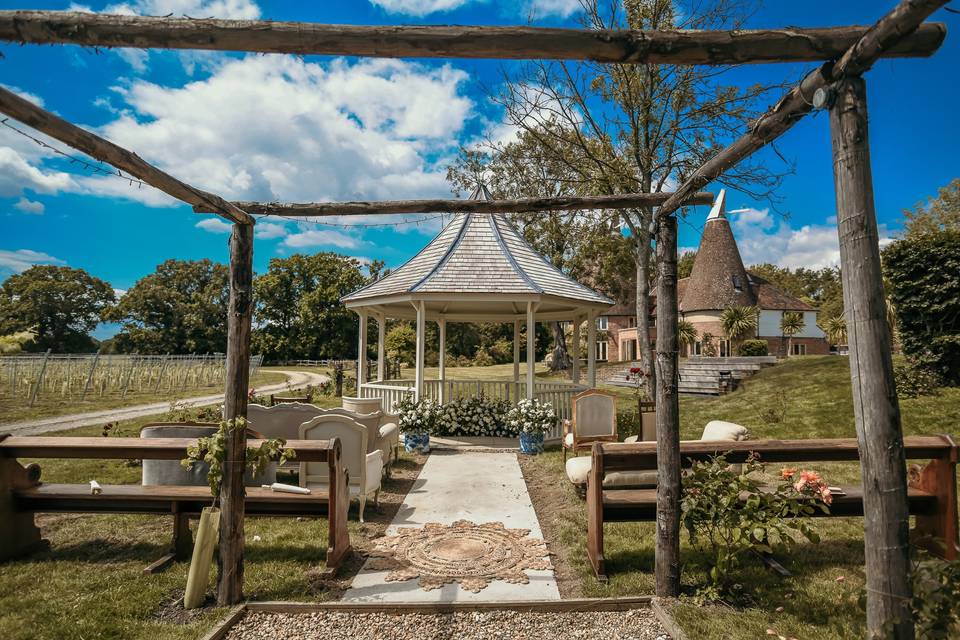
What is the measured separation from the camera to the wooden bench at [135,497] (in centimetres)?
443

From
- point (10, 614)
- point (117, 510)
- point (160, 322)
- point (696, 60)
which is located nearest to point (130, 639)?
point (10, 614)

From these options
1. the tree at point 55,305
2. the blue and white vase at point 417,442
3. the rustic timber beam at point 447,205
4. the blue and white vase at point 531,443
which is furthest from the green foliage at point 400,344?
the tree at point 55,305

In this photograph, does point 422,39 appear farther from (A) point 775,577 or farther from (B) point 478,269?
(B) point 478,269

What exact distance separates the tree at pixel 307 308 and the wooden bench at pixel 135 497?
43.3 metres

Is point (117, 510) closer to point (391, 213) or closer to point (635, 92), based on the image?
point (391, 213)

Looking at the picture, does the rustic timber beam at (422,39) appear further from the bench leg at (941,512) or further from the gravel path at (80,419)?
the gravel path at (80,419)

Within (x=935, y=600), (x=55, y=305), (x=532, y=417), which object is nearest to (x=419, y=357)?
(x=532, y=417)

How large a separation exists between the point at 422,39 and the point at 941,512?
569cm

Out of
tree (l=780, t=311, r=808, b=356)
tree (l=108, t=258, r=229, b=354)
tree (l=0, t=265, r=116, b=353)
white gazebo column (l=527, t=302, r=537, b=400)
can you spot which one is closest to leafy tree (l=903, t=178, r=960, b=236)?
tree (l=780, t=311, r=808, b=356)

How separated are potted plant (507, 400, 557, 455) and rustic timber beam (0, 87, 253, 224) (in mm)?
7377

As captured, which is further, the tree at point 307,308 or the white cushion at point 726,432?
the tree at point 307,308

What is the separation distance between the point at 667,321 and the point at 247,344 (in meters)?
3.52

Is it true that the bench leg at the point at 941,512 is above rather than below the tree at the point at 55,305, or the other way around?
below

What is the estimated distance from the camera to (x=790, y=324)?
1293 inches
